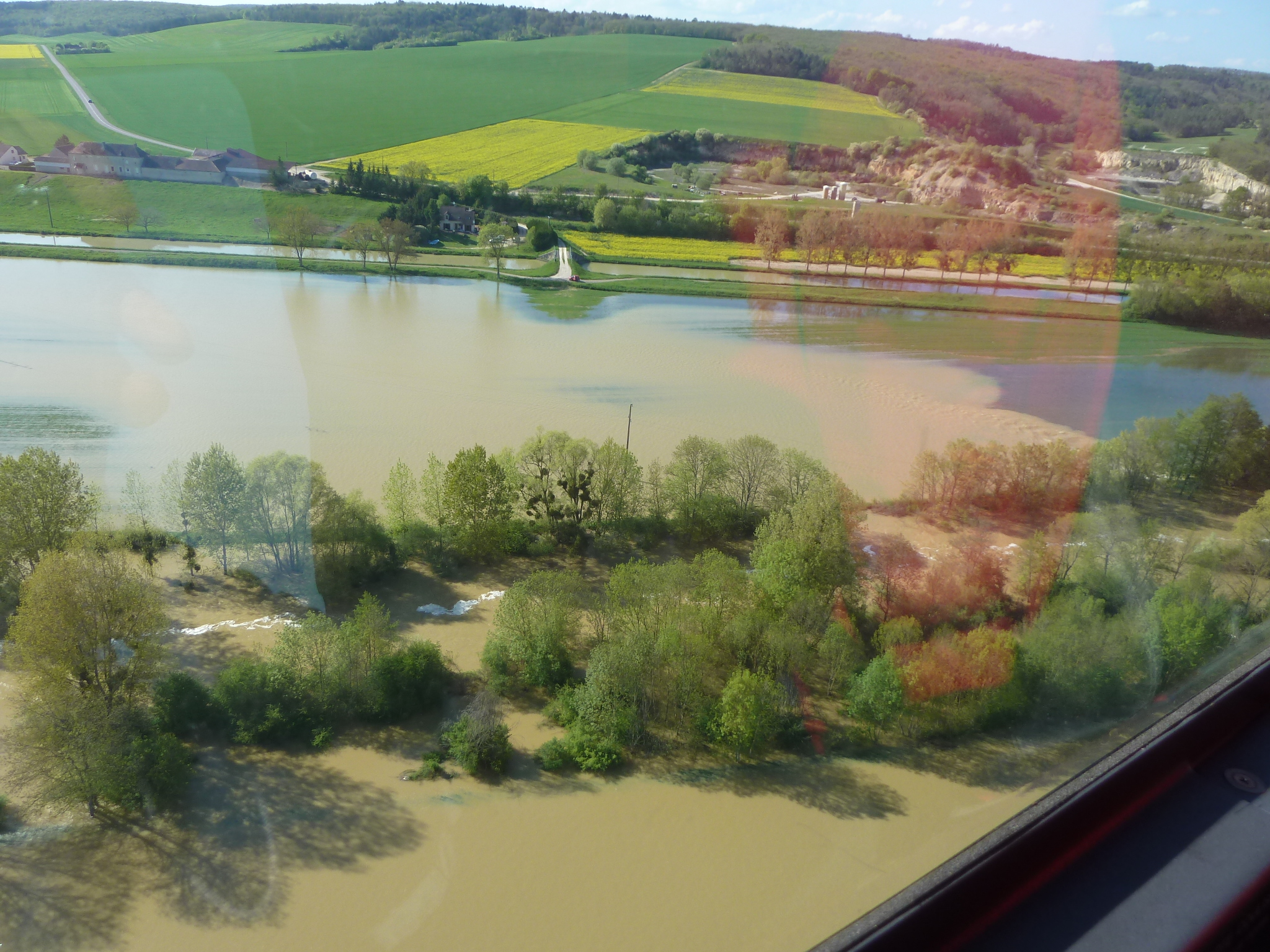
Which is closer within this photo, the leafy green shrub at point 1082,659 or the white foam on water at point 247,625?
the leafy green shrub at point 1082,659

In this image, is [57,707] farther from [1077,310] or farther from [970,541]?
[1077,310]

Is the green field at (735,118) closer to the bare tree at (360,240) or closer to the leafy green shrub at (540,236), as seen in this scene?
the leafy green shrub at (540,236)

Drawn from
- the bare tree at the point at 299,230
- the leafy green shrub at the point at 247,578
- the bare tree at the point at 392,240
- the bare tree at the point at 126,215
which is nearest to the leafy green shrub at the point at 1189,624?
the leafy green shrub at the point at 247,578

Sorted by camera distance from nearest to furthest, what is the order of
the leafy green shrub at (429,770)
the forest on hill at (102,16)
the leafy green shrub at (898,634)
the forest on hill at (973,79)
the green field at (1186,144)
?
the leafy green shrub at (429,770) → the leafy green shrub at (898,634) → the forest on hill at (973,79) → the green field at (1186,144) → the forest on hill at (102,16)

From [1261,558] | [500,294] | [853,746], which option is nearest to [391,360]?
[500,294]

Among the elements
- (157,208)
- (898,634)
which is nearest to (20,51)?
(157,208)

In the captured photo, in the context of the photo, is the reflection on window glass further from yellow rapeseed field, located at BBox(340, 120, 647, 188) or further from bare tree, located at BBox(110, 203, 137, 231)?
yellow rapeseed field, located at BBox(340, 120, 647, 188)

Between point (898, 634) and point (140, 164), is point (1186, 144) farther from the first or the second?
point (140, 164)

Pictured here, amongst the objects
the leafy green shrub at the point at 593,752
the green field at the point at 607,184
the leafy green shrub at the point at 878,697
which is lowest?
the leafy green shrub at the point at 593,752
